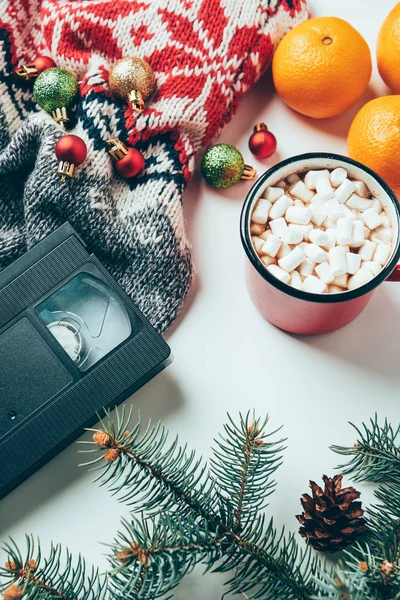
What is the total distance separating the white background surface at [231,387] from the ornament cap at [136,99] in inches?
4.9

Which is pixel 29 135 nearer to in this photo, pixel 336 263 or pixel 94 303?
pixel 94 303

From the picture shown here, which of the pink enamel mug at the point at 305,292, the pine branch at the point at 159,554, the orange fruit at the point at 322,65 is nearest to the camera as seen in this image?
the pine branch at the point at 159,554

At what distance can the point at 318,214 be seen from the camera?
66 centimetres

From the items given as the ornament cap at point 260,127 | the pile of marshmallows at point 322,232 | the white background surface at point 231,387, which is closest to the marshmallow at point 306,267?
the pile of marshmallows at point 322,232

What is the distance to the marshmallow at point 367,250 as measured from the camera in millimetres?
644

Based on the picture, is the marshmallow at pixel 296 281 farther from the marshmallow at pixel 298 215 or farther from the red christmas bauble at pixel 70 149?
the red christmas bauble at pixel 70 149

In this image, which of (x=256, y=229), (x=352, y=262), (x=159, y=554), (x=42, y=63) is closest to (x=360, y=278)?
(x=352, y=262)

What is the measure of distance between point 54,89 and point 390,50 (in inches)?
15.8

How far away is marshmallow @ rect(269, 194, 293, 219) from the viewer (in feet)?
2.16

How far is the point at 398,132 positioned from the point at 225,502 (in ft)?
1.42

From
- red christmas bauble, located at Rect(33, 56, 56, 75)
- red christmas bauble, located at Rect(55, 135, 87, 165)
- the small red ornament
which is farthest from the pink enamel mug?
red christmas bauble, located at Rect(33, 56, 56, 75)

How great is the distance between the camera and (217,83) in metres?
0.76

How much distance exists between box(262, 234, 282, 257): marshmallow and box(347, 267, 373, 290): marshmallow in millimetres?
83

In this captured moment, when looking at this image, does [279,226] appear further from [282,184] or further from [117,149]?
[117,149]
